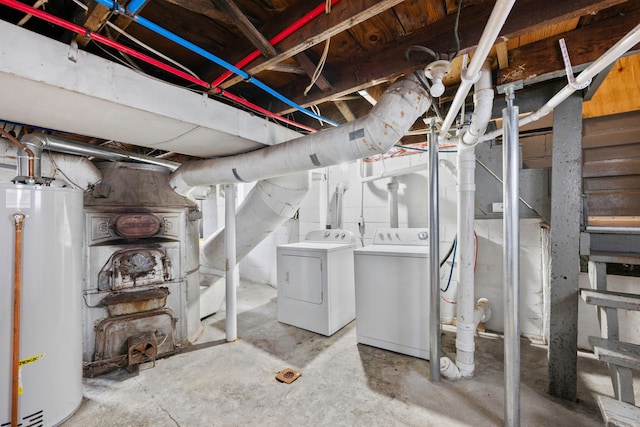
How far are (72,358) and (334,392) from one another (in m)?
1.72

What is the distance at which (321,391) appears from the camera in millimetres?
2016

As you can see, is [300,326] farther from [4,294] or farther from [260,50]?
[260,50]

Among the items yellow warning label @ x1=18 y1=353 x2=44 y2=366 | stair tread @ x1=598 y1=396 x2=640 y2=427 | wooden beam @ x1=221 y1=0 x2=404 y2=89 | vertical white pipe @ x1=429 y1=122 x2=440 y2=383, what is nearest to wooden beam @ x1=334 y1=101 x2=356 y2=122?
vertical white pipe @ x1=429 y1=122 x2=440 y2=383

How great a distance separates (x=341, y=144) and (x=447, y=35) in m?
0.74

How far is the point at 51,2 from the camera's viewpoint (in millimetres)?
1286

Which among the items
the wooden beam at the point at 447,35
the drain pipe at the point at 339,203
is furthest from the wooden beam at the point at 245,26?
the drain pipe at the point at 339,203

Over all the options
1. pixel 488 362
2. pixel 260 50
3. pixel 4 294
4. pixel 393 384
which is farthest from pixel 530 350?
pixel 4 294

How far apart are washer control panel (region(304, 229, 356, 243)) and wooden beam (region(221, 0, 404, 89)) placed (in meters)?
2.27

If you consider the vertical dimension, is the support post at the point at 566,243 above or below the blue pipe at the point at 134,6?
below

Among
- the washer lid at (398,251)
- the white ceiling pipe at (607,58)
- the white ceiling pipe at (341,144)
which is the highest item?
the white ceiling pipe at (607,58)

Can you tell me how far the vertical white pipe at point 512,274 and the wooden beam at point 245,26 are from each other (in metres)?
1.40

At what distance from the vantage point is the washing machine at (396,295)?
241 centimetres

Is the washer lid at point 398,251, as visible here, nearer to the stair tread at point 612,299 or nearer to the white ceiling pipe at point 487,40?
the stair tread at point 612,299

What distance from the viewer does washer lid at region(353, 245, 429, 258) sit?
2.42 metres
